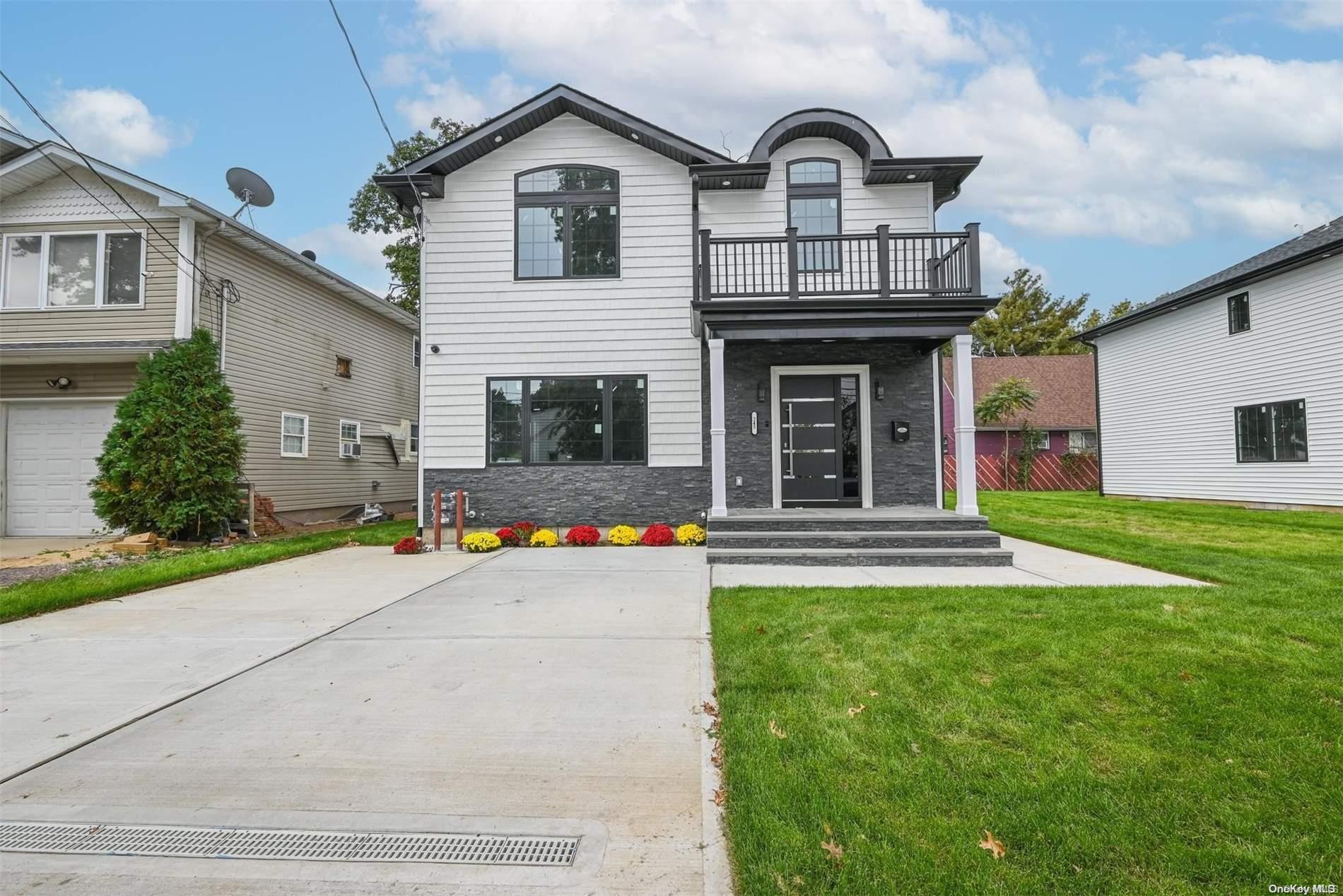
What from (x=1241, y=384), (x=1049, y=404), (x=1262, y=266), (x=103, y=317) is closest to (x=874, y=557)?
(x=1241, y=384)

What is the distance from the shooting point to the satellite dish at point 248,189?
12.0m

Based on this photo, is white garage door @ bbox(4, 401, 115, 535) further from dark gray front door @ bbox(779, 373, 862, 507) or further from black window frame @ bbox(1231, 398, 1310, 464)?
black window frame @ bbox(1231, 398, 1310, 464)

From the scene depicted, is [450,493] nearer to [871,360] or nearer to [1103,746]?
[871,360]

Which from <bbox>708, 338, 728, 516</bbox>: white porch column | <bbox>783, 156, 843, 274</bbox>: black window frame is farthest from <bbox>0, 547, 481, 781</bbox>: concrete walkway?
<bbox>783, 156, 843, 274</bbox>: black window frame

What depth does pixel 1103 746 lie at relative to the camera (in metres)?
2.66

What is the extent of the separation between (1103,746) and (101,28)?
1423cm

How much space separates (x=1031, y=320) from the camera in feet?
119

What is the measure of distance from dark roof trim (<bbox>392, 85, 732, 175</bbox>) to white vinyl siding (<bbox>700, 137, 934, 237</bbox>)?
0.72 meters

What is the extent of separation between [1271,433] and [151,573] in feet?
63.3

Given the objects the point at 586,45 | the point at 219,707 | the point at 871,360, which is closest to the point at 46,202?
the point at 586,45

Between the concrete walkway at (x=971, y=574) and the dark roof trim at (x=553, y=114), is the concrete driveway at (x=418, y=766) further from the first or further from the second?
the dark roof trim at (x=553, y=114)

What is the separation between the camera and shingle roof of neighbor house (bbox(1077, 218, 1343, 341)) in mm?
11625

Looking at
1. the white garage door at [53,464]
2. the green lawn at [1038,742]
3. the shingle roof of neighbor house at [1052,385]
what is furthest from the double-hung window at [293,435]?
the shingle roof of neighbor house at [1052,385]

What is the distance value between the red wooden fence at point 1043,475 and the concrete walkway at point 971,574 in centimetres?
1541
